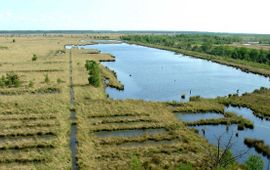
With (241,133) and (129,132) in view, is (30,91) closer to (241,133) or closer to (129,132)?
(129,132)

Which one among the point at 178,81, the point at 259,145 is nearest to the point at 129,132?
the point at 259,145

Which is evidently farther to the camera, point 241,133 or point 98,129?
point 241,133

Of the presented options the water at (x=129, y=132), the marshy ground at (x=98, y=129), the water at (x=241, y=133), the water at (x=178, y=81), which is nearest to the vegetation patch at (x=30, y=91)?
the marshy ground at (x=98, y=129)

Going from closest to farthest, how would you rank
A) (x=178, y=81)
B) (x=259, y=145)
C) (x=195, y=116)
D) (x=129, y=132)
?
(x=259, y=145), (x=129, y=132), (x=195, y=116), (x=178, y=81)

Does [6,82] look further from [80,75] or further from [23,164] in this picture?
[23,164]

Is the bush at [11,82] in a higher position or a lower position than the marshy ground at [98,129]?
higher

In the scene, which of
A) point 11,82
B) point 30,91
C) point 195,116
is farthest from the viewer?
point 11,82

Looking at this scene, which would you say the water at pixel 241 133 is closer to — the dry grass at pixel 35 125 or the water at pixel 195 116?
the water at pixel 195 116

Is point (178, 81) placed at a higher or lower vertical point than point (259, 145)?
higher

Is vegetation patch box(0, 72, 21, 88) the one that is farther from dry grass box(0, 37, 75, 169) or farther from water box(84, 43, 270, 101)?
water box(84, 43, 270, 101)
